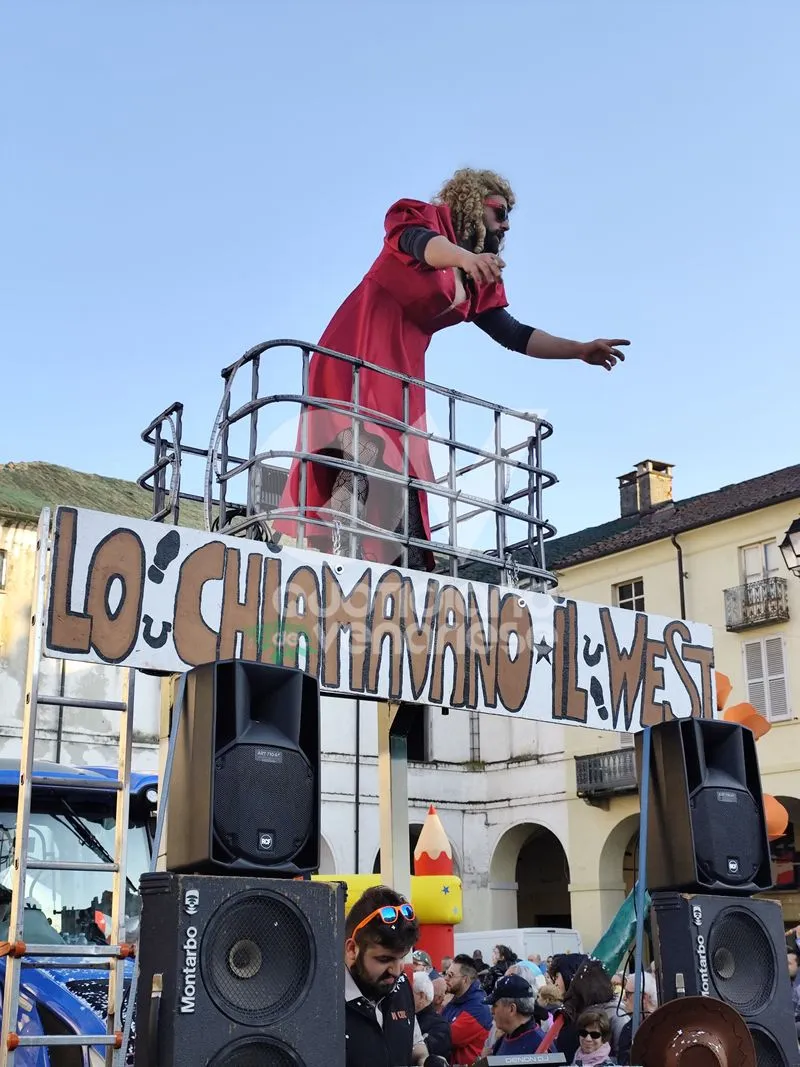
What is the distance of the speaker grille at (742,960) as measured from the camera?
5.21 metres

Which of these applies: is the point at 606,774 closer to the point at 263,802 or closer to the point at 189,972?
the point at 263,802

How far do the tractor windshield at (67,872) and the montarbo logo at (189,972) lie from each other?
3.22 m

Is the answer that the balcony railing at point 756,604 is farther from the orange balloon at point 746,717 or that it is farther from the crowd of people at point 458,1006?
the crowd of people at point 458,1006

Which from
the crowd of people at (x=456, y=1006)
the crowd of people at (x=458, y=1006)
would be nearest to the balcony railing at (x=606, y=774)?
the crowd of people at (x=458, y=1006)

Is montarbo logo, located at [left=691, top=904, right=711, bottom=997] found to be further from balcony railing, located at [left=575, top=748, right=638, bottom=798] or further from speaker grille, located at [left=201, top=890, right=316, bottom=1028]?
balcony railing, located at [left=575, top=748, right=638, bottom=798]

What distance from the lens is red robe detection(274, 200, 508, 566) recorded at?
7.05 metres

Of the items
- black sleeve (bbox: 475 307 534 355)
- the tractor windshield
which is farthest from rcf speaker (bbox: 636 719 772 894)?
the tractor windshield

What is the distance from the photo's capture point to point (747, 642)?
28359 mm

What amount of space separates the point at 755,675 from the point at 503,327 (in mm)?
21980

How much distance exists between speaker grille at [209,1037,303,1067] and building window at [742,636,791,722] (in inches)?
970

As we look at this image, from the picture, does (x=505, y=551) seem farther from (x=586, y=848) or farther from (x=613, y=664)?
(x=586, y=848)

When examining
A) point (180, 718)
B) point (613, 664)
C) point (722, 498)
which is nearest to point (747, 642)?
point (722, 498)

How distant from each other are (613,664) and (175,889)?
369cm

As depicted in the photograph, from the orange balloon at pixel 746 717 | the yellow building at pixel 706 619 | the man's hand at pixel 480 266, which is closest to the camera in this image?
the man's hand at pixel 480 266
